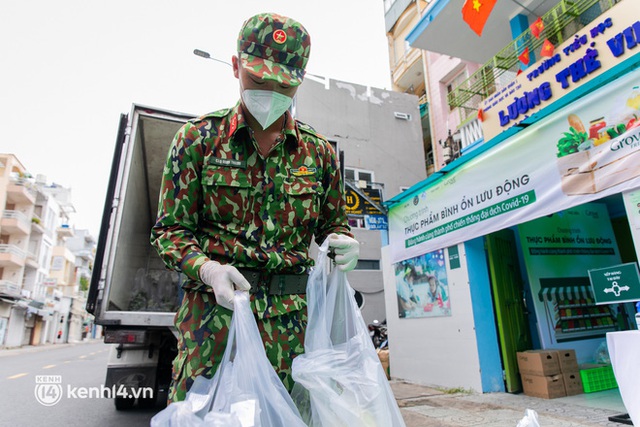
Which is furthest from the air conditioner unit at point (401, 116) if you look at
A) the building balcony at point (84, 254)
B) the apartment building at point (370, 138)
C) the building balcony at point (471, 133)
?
the building balcony at point (84, 254)

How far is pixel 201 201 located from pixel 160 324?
2401 millimetres

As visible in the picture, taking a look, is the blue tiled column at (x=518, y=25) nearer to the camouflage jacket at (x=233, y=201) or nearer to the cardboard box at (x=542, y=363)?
the cardboard box at (x=542, y=363)

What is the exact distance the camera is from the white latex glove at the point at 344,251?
4.58 ft

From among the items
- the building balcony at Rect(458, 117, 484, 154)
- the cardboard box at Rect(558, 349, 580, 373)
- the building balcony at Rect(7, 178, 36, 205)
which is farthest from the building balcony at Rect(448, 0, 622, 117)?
the building balcony at Rect(7, 178, 36, 205)

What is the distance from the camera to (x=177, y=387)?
118 cm

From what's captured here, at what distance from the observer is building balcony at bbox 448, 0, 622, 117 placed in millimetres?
5854

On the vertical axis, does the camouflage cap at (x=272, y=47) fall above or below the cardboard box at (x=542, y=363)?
above

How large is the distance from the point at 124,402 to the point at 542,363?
489 cm

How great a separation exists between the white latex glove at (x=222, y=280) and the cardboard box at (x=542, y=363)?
4764 mm

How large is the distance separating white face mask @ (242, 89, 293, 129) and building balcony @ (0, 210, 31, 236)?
108ft

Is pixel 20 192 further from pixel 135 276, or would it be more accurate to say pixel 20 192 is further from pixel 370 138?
pixel 135 276

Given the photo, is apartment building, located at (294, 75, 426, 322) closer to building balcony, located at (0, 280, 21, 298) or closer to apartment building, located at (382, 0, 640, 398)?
apartment building, located at (382, 0, 640, 398)

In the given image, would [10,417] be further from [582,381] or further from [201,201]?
[582,381]

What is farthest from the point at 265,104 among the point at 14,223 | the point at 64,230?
the point at 64,230
